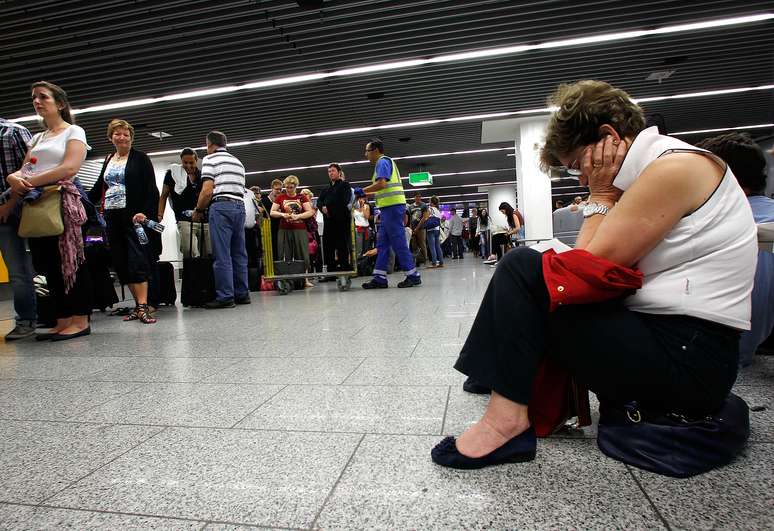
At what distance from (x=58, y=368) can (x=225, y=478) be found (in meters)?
1.89

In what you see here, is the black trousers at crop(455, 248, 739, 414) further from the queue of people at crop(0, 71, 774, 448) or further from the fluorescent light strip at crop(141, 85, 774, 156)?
the fluorescent light strip at crop(141, 85, 774, 156)

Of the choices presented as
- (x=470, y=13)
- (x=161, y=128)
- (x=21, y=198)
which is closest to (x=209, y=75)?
(x=161, y=128)

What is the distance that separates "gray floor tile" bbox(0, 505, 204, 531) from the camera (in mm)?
926

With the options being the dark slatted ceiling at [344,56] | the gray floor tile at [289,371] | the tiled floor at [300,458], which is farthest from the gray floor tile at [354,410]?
the dark slatted ceiling at [344,56]

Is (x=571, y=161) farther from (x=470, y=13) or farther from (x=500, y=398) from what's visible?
(x=470, y=13)

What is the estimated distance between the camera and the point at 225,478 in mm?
1110

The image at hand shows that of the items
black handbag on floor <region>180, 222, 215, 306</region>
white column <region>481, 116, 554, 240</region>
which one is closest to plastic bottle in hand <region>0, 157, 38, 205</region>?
black handbag on floor <region>180, 222, 215, 306</region>

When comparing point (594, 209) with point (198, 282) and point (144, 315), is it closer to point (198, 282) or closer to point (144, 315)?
point (144, 315)

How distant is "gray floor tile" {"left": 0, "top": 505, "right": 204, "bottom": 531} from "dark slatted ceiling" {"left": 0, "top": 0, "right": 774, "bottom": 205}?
20.6 ft

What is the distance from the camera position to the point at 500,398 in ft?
3.64

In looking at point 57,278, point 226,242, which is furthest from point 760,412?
point 226,242

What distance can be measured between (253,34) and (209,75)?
1752 mm

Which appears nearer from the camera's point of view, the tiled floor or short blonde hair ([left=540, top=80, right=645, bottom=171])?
the tiled floor

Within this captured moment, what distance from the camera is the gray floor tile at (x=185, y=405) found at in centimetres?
154
